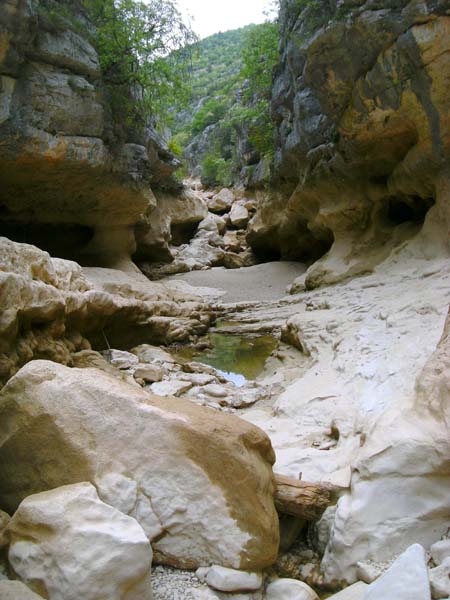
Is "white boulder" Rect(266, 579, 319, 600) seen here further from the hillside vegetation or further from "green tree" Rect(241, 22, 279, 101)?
"green tree" Rect(241, 22, 279, 101)

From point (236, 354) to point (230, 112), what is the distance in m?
24.7

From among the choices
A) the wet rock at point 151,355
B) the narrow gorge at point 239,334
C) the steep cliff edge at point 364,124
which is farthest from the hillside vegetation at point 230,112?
the wet rock at point 151,355

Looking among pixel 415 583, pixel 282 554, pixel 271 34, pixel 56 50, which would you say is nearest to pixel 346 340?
pixel 282 554

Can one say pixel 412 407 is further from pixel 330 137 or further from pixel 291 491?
pixel 330 137

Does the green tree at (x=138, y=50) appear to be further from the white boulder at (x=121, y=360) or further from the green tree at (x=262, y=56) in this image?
the white boulder at (x=121, y=360)

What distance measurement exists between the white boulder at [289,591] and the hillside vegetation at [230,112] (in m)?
13.6

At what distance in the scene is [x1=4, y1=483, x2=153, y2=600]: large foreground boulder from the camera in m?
1.68

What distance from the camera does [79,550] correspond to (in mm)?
1721

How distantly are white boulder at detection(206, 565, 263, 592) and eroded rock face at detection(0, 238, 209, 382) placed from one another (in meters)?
2.52

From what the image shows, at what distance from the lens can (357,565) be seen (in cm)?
206

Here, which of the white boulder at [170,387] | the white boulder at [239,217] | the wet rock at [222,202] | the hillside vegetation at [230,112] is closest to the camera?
the white boulder at [170,387]

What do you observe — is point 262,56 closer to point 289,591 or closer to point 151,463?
point 151,463

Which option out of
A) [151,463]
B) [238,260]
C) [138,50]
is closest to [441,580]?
[151,463]

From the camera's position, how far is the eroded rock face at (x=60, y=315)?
12.9 feet
